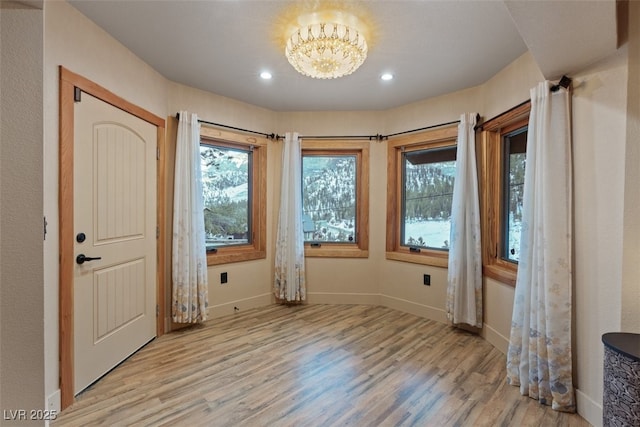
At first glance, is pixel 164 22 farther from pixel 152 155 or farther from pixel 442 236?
pixel 442 236

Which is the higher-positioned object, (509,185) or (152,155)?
(152,155)

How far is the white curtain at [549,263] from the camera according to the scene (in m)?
1.83

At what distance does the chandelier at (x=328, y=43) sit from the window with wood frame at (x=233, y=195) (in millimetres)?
1657

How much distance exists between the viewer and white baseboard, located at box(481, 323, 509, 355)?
252 cm

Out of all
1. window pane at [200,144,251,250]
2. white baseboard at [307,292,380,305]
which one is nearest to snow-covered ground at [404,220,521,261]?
white baseboard at [307,292,380,305]

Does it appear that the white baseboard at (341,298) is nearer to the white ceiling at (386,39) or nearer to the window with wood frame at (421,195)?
the window with wood frame at (421,195)

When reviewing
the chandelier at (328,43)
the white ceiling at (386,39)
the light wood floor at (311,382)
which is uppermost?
the white ceiling at (386,39)

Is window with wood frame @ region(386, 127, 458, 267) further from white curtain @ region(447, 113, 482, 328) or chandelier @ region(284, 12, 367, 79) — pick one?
chandelier @ region(284, 12, 367, 79)

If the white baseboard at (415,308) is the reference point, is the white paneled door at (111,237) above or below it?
above

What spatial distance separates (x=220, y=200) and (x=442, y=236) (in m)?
2.67

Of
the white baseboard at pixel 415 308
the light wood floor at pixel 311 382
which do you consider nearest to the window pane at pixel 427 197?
the white baseboard at pixel 415 308

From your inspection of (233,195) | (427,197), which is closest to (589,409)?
(427,197)

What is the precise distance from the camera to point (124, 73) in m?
2.33

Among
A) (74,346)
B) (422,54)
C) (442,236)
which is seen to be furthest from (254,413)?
(422,54)
